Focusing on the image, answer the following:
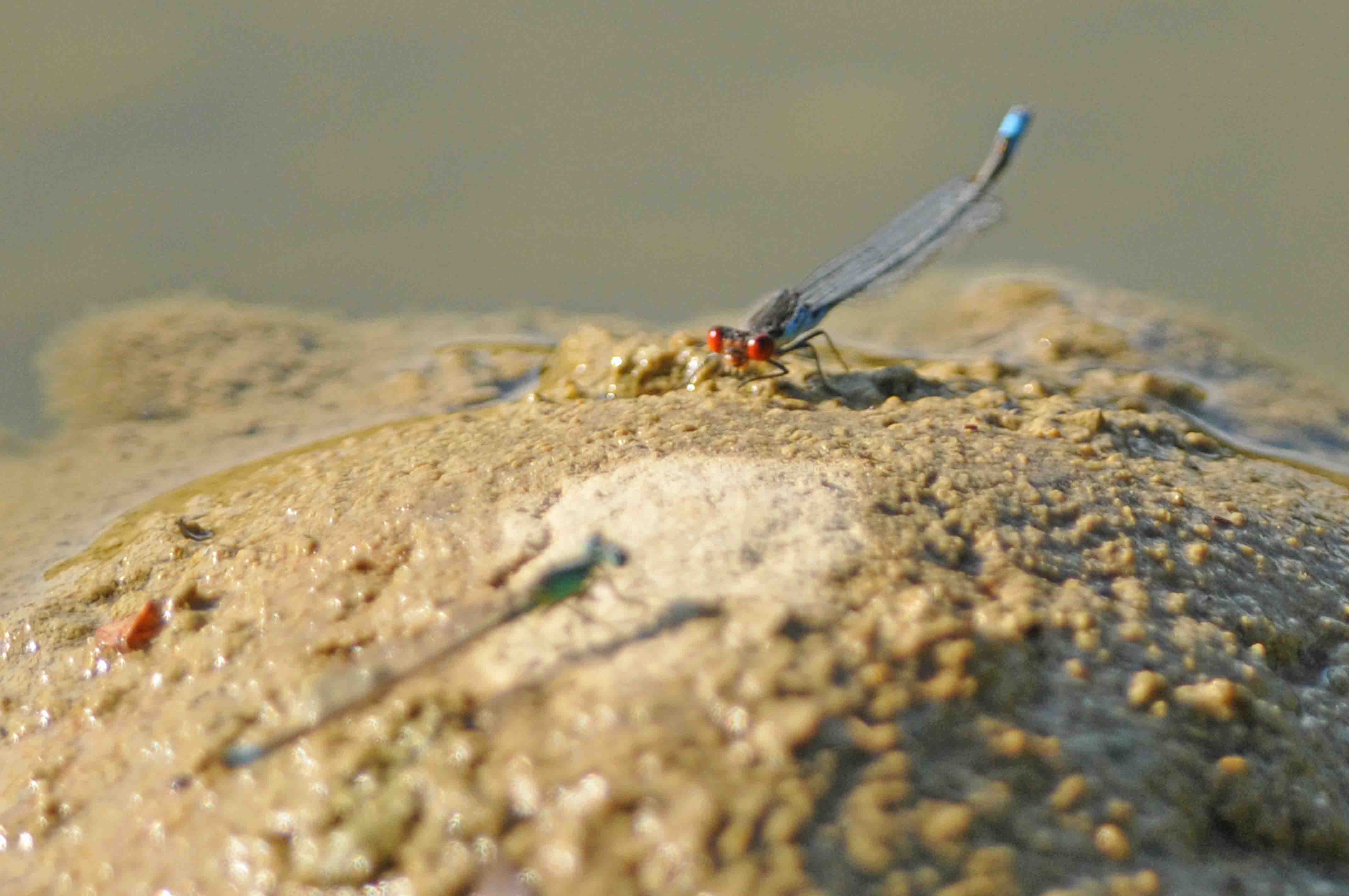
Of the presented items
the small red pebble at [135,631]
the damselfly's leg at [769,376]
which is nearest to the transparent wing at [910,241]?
the damselfly's leg at [769,376]

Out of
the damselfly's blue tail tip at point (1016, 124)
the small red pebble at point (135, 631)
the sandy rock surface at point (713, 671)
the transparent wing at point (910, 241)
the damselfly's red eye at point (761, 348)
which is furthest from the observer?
the damselfly's blue tail tip at point (1016, 124)

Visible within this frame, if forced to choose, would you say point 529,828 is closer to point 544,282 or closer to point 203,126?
point 544,282

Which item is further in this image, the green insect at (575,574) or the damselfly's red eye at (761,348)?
the damselfly's red eye at (761,348)

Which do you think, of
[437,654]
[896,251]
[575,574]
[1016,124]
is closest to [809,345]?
[896,251]

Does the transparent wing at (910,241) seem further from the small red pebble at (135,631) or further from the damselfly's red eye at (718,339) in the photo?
the small red pebble at (135,631)

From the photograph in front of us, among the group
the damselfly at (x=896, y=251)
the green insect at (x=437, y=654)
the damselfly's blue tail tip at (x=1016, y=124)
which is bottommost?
the green insect at (x=437, y=654)

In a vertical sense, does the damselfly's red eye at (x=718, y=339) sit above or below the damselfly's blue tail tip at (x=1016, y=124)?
below

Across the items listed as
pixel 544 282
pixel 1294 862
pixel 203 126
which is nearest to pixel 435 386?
pixel 544 282

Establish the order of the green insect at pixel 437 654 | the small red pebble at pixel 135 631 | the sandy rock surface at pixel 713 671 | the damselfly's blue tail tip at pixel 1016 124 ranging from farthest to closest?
the damselfly's blue tail tip at pixel 1016 124 < the small red pebble at pixel 135 631 < the green insect at pixel 437 654 < the sandy rock surface at pixel 713 671
